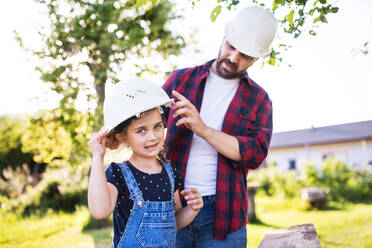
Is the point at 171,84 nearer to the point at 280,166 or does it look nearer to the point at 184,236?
the point at 184,236

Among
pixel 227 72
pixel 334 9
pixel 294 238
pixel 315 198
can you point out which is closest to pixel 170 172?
pixel 227 72

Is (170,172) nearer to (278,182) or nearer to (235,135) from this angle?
(235,135)

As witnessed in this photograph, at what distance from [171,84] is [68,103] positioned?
13.7ft

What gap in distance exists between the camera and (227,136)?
7.11ft

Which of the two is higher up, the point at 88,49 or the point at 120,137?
the point at 88,49

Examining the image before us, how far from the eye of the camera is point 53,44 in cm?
576

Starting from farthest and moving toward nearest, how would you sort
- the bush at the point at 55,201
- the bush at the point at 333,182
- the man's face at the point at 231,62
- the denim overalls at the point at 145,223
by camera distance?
the bush at the point at 333,182
the bush at the point at 55,201
the man's face at the point at 231,62
the denim overalls at the point at 145,223

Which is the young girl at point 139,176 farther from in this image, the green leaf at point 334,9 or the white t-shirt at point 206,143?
the green leaf at point 334,9

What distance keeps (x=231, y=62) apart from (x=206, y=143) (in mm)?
574

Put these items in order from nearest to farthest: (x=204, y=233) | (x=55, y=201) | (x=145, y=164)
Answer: (x=145, y=164) < (x=204, y=233) < (x=55, y=201)

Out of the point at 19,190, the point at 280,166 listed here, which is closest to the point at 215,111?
the point at 19,190

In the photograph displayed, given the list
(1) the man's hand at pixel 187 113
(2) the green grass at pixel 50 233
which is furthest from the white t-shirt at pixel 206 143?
(2) the green grass at pixel 50 233

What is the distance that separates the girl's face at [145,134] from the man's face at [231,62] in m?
0.69

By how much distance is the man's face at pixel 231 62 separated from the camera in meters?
2.35
